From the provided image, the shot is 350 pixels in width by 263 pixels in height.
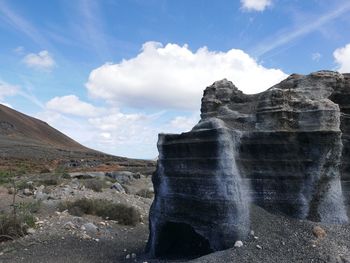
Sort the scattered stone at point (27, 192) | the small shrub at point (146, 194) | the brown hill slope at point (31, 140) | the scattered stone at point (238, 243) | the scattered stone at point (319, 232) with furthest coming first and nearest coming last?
the brown hill slope at point (31, 140), the small shrub at point (146, 194), the scattered stone at point (27, 192), the scattered stone at point (319, 232), the scattered stone at point (238, 243)

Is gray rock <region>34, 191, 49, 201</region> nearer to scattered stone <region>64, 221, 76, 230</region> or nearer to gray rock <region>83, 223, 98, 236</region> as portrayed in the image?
scattered stone <region>64, 221, 76, 230</region>

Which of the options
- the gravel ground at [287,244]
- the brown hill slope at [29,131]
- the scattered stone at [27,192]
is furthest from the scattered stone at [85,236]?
the brown hill slope at [29,131]

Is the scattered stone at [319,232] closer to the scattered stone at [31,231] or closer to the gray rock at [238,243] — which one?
the gray rock at [238,243]

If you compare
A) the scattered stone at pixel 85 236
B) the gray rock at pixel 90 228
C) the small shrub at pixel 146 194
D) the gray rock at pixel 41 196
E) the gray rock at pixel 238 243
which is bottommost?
the scattered stone at pixel 85 236

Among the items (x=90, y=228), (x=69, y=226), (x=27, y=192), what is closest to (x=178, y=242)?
(x=90, y=228)

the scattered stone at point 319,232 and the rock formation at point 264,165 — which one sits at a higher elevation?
the rock formation at point 264,165

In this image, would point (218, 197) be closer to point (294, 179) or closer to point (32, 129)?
point (294, 179)

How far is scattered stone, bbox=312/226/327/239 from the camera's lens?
10.3 m

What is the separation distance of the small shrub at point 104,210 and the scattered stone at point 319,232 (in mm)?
9094

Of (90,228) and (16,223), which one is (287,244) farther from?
(16,223)

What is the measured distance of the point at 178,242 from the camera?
1264 cm

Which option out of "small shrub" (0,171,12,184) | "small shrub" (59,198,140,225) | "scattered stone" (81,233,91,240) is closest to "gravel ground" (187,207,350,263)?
"scattered stone" (81,233,91,240)

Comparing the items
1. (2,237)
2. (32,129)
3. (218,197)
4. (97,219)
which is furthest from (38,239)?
(32,129)

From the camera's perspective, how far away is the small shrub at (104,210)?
60.1 feet
